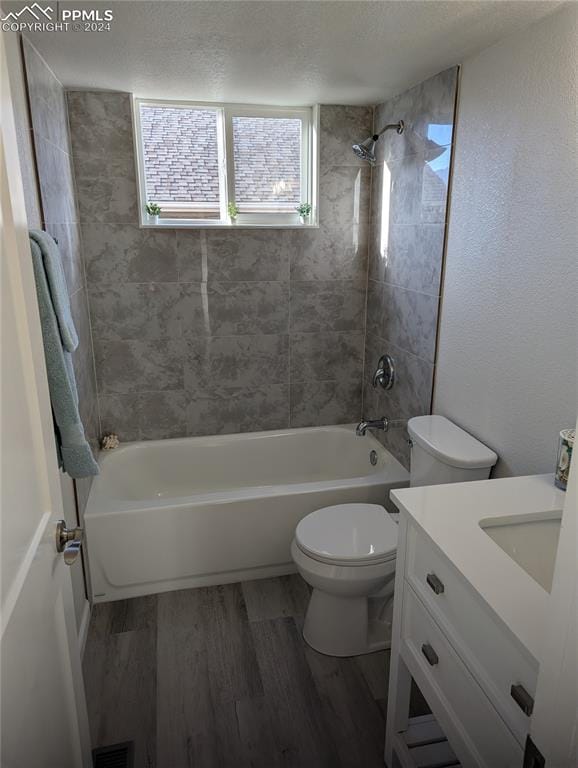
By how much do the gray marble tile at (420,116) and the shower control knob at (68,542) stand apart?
6.71ft

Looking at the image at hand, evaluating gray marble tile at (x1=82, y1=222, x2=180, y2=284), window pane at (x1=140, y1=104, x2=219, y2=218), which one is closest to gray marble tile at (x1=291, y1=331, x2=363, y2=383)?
gray marble tile at (x1=82, y1=222, x2=180, y2=284)

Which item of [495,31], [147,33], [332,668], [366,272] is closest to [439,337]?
[366,272]

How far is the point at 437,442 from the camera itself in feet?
7.18

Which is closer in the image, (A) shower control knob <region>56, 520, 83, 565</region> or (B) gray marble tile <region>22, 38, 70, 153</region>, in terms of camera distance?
(A) shower control knob <region>56, 520, 83, 565</region>

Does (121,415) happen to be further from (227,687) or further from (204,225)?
(227,687)

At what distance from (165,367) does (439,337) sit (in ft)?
5.12

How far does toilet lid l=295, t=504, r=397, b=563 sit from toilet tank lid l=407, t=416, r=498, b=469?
0.37 meters

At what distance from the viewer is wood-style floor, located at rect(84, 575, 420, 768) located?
1.82m

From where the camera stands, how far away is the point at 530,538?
1.47 m

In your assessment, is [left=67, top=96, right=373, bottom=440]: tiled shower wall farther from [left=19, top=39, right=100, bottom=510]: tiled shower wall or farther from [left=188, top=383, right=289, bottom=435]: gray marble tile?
[left=19, top=39, right=100, bottom=510]: tiled shower wall

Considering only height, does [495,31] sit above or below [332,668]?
above

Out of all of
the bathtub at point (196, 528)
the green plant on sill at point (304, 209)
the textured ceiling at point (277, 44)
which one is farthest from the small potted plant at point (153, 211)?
the bathtub at point (196, 528)

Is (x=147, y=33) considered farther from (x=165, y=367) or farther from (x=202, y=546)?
(x=202, y=546)

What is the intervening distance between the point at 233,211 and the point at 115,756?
2.53 metres
